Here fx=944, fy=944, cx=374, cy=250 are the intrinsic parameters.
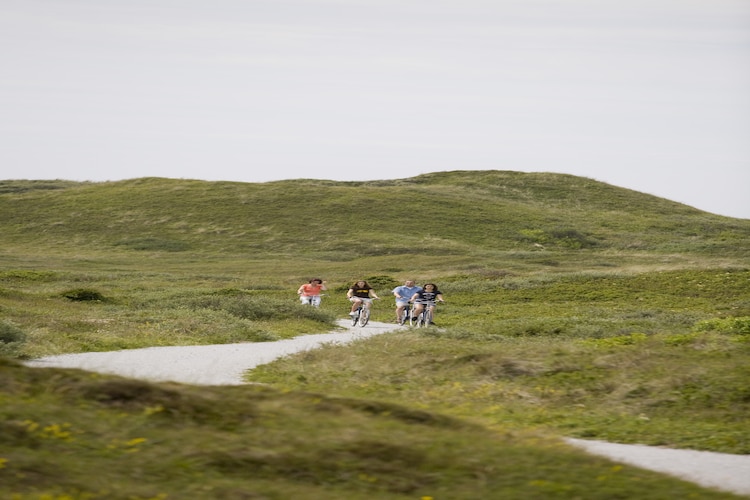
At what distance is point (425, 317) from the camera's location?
37000mm

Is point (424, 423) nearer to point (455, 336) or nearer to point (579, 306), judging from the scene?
point (455, 336)

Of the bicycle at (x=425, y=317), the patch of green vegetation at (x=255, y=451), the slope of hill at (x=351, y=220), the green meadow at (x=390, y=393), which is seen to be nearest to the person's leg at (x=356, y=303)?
the green meadow at (x=390, y=393)

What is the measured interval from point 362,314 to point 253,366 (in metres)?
16.1

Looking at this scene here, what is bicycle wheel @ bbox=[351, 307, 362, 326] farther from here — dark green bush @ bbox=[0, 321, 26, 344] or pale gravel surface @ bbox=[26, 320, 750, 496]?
dark green bush @ bbox=[0, 321, 26, 344]

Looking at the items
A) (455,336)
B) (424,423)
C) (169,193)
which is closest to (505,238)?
(169,193)

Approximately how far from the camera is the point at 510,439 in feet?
38.2

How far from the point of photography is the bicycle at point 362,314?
1480 inches

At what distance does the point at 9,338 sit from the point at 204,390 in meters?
11.7

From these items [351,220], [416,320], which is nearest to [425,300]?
[416,320]

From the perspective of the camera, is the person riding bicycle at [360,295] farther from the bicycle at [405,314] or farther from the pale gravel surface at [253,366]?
the bicycle at [405,314]

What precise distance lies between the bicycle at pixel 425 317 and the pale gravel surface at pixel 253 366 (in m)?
1.04

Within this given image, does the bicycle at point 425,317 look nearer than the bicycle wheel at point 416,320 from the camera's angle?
Yes

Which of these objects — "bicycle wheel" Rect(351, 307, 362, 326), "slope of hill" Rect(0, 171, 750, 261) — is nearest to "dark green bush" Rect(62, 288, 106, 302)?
"bicycle wheel" Rect(351, 307, 362, 326)

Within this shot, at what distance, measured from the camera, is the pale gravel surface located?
1091 cm
